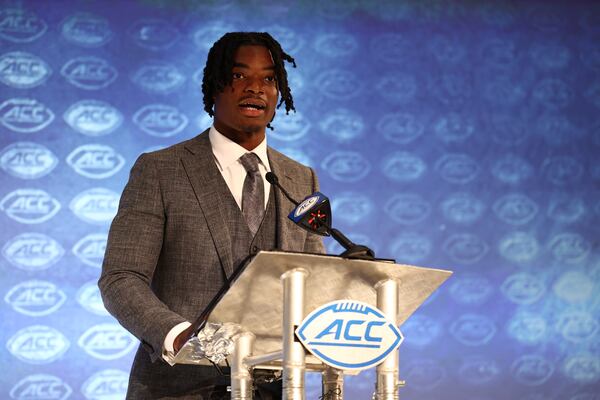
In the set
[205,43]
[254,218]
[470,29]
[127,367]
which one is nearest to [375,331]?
[254,218]

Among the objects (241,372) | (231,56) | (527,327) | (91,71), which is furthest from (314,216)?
(527,327)

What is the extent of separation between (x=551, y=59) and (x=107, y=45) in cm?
212

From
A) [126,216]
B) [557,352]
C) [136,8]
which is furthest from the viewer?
[557,352]

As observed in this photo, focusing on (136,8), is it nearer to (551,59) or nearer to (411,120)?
(411,120)

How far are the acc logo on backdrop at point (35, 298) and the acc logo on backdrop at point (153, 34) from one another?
111cm

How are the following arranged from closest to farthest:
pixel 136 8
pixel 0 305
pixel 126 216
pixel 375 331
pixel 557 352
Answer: pixel 375 331 < pixel 126 216 < pixel 0 305 < pixel 136 8 < pixel 557 352

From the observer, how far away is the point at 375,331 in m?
1.62

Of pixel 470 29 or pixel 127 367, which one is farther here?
pixel 470 29

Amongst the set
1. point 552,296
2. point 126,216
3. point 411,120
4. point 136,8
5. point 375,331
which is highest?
point 136,8

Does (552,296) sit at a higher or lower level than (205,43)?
lower

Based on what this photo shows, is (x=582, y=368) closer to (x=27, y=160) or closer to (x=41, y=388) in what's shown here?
(x=41, y=388)

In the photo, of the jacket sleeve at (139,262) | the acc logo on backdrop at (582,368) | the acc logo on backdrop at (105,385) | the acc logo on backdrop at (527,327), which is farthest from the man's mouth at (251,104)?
the acc logo on backdrop at (582,368)

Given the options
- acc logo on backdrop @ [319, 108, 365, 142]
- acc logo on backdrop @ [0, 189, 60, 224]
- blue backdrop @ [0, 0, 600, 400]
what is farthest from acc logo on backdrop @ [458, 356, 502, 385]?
acc logo on backdrop @ [0, 189, 60, 224]

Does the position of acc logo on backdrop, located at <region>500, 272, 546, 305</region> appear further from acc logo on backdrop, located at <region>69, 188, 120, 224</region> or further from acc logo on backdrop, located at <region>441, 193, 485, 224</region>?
acc logo on backdrop, located at <region>69, 188, 120, 224</region>
